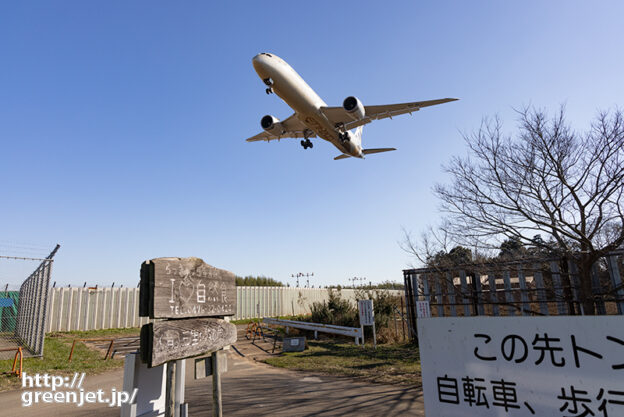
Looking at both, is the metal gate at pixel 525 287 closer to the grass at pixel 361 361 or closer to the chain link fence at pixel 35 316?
the grass at pixel 361 361

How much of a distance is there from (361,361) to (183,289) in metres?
9.34

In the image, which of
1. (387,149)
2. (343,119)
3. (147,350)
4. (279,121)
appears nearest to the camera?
(147,350)

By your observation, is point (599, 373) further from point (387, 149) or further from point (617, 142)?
point (387, 149)

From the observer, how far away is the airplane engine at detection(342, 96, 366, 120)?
16.6m

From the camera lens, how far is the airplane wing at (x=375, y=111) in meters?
17.5

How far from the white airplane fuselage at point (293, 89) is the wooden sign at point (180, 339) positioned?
13571mm

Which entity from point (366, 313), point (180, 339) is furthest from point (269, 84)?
point (180, 339)

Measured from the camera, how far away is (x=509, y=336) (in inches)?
124

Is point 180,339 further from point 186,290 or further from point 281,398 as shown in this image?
point 281,398

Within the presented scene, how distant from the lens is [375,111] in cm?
1880

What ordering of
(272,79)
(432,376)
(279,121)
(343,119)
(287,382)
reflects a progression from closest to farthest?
(432,376) < (287,382) < (272,79) < (343,119) < (279,121)

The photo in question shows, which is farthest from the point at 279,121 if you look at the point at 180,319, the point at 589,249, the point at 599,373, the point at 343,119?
the point at 599,373

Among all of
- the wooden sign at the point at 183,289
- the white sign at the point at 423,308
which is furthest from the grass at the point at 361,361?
the wooden sign at the point at 183,289

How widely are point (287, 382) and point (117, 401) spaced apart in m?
3.94
